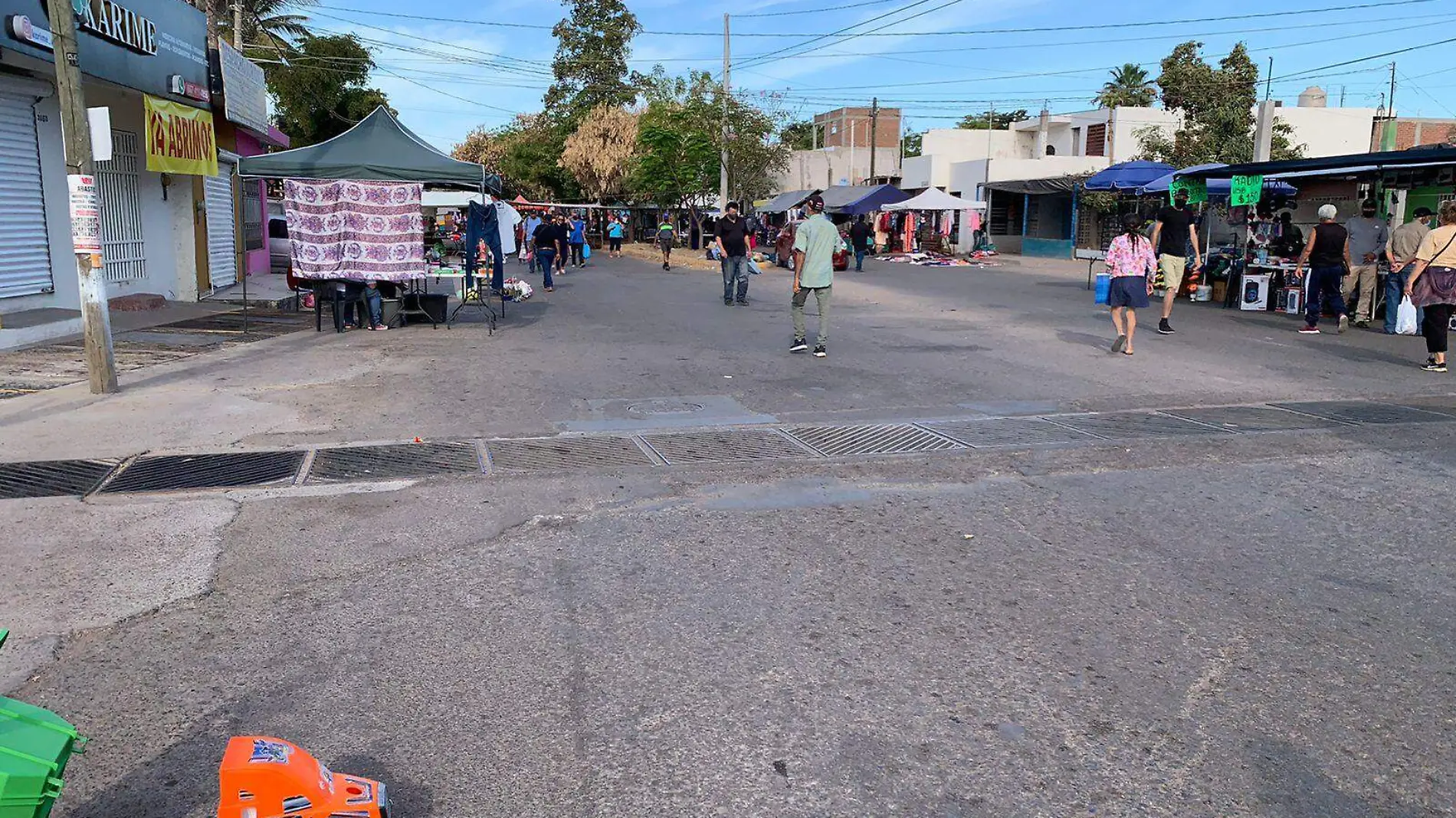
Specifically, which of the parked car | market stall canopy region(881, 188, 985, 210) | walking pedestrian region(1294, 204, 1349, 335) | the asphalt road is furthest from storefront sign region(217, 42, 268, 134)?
market stall canopy region(881, 188, 985, 210)

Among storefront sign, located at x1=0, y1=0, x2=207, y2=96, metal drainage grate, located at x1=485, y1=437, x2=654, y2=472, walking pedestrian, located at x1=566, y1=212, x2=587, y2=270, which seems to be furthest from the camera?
walking pedestrian, located at x1=566, y1=212, x2=587, y2=270

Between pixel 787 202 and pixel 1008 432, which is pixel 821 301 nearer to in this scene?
pixel 1008 432

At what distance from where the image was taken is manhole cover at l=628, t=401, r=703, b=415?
8.82 metres

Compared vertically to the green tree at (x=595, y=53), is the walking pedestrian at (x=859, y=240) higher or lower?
lower

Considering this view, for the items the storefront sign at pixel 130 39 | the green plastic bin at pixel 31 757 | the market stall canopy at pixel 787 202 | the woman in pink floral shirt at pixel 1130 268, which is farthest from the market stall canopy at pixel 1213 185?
the market stall canopy at pixel 787 202

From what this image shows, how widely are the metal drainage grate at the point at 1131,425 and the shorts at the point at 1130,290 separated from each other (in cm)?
324

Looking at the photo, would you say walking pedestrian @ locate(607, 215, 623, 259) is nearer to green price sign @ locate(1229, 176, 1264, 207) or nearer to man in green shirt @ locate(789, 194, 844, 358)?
green price sign @ locate(1229, 176, 1264, 207)

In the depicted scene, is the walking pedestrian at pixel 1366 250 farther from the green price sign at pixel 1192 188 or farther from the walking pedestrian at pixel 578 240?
the walking pedestrian at pixel 578 240

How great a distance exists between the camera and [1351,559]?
5.27m

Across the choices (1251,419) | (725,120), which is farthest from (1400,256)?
Result: (725,120)

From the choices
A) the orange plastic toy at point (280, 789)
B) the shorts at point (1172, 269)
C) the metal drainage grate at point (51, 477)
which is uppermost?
the shorts at point (1172, 269)

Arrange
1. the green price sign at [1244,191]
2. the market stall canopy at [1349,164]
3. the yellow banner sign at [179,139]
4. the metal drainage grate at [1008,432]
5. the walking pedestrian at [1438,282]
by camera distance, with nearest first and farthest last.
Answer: the metal drainage grate at [1008,432] < the walking pedestrian at [1438,282] < the market stall canopy at [1349,164] < the yellow banner sign at [179,139] < the green price sign at [1244,191]

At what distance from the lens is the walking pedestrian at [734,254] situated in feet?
61.6

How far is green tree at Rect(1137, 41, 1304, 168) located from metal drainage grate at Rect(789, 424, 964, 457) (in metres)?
32.9
